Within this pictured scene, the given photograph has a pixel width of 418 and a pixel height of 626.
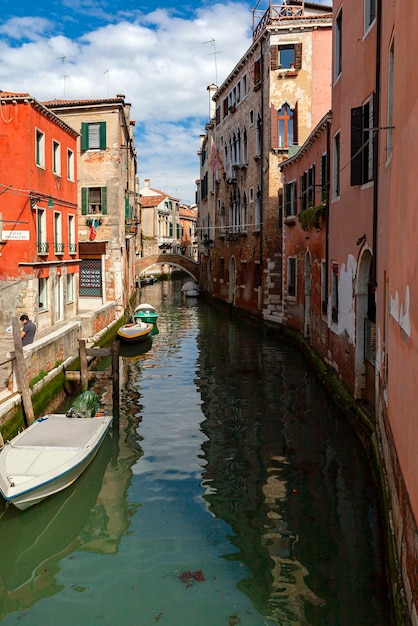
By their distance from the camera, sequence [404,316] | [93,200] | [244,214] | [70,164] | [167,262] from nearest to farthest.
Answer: [404,316] → [70,164] → [93,200] → [244,214] → [167,262]

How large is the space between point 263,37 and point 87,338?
14489 millimetres

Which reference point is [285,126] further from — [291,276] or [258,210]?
[291,276]

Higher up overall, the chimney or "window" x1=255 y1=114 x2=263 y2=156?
→ the chimney

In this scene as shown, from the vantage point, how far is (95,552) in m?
6.60

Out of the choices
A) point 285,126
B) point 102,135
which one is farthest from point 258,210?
point 102,135

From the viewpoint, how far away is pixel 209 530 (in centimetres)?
702

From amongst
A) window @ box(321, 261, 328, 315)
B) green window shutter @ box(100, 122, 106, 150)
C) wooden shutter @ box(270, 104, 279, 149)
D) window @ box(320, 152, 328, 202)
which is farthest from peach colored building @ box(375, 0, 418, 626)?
green window shutter @ box(100, 122, 106, 150)

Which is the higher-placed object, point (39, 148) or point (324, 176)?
point (39, 148)

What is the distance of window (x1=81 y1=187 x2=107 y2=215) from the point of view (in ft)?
84.2

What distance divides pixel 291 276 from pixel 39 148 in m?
9.51

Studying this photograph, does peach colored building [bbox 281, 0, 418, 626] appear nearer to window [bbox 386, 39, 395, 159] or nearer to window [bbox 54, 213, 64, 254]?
window [bbox 386, 39, 395, 159]

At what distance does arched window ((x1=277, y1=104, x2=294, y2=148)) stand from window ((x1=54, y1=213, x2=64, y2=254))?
9.60 meters

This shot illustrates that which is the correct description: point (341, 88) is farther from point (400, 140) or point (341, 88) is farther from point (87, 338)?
point (87, 338)

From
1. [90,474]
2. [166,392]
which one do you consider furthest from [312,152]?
[90,474]
